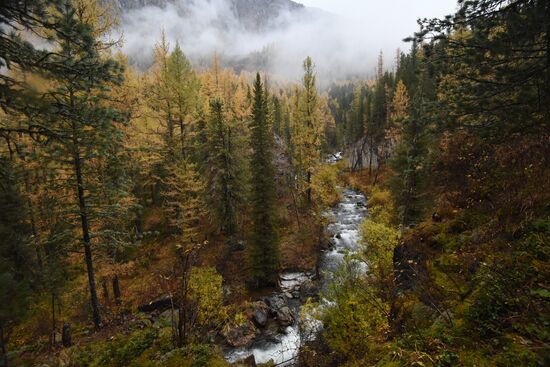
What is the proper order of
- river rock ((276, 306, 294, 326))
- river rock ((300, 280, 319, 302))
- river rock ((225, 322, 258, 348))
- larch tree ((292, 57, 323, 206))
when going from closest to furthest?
1. river rock ((225, 322, 258, 348))
2. river rock ((276, 306, 294, 326))
3. river rock ((300, 280, 319, 302))
4. larch tree ((292, 57, 323, 206))

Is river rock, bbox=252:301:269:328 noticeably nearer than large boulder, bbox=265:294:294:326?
Yes

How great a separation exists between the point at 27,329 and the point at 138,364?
522 inches

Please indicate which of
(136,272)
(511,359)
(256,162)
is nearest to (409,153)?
(256,162)

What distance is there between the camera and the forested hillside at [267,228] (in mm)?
→ 4543

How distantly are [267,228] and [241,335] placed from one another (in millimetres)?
6938

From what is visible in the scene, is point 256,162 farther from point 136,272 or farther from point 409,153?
point 136,272

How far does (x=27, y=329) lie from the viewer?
549 inches

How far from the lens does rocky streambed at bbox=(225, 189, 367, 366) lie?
42.0ft

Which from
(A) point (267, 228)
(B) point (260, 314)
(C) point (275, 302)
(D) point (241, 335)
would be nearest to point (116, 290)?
(D) point (241, 335)

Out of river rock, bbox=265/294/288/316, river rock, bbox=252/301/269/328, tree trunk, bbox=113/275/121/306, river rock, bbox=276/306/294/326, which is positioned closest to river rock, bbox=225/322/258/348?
river rock, bbox=252/301/269/328

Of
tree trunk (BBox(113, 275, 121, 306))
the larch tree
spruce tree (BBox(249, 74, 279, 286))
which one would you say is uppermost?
the larch tree

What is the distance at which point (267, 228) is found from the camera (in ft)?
62.9

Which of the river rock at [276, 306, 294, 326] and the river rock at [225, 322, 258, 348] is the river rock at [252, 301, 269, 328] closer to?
the river rock at [225, 322, 258, 348]

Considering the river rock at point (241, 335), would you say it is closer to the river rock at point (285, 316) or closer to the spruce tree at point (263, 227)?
the river rock at point (285, 316)
